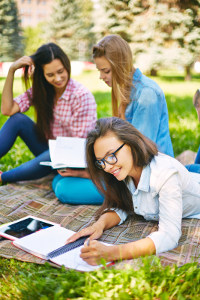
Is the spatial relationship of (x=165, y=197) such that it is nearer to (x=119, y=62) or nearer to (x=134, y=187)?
(x=134, y=187)

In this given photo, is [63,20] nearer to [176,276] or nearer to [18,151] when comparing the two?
[18,151]

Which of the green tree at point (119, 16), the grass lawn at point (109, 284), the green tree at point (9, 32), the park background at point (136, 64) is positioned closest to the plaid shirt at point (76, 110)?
the park background at point (136, 64)

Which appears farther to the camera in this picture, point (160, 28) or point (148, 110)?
point (160, 28)

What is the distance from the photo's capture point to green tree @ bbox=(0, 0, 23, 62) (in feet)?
76.9

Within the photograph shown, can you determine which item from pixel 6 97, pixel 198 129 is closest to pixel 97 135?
pixel 6 97

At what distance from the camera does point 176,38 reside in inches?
642

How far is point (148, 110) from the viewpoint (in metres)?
2.98

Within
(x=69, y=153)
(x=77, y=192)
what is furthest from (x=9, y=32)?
(x=77, y=192)

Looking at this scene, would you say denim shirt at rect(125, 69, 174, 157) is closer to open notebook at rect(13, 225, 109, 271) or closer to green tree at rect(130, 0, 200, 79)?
open notebook at rect(13, 225, 109, 271)

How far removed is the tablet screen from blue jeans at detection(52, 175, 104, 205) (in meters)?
0.48

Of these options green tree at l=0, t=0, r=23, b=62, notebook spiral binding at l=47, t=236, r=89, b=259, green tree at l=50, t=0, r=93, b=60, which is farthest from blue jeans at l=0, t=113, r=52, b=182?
green tree at l=50, t=0, r=93, b=60

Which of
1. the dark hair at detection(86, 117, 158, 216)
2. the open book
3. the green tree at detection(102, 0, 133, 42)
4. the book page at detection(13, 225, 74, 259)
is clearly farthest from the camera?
the green tree at detection(102, 0, 133, 42)

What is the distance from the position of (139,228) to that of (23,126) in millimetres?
1865

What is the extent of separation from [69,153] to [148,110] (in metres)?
0.83
